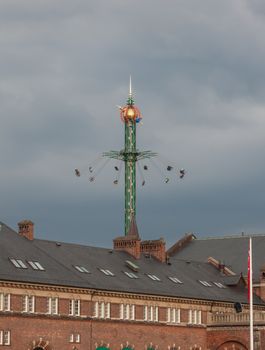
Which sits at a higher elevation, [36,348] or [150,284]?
[150,284]

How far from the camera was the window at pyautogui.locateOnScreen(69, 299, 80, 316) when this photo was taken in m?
98.4

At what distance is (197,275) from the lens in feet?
402

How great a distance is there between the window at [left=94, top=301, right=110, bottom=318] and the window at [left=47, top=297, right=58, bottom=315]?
6.10 metres

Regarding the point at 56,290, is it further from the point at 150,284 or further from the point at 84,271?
the point at 150,284

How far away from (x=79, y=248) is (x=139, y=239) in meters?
9.77

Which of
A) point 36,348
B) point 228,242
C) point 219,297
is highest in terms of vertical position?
point 228,242

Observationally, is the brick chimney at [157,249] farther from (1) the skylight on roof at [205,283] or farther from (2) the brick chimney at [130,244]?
(1) the skylight on roof at [205,283]

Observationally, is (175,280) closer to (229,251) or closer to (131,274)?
(131,274)

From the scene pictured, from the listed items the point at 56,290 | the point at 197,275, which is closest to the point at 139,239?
the point at 197,275

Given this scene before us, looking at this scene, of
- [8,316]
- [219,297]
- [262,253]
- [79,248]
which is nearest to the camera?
[8,316]

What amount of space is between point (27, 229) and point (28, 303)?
12.2 m

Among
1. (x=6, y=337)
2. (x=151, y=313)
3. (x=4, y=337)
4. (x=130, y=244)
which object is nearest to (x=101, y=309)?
(x=151, y=313)

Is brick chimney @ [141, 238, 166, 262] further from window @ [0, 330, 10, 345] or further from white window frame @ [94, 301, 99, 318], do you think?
window @ [0, 330, 10, 345]

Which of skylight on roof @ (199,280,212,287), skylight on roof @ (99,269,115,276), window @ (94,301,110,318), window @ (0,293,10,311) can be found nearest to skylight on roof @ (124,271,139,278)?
skylight on roof @ (99,269,115,276)
